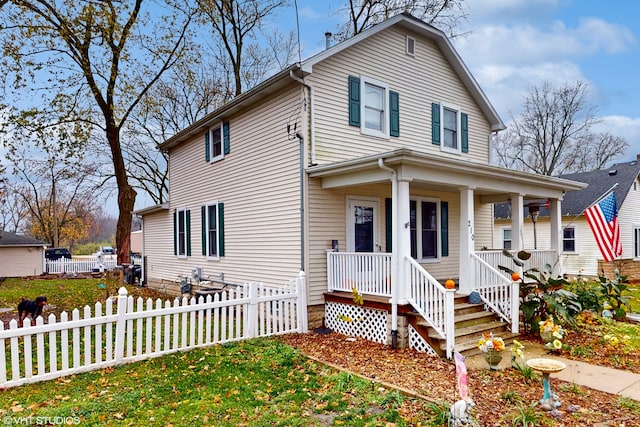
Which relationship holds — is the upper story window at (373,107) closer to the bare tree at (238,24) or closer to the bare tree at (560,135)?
the bare tree at (238,24)

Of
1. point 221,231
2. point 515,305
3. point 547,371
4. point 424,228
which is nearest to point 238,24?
point 221,231

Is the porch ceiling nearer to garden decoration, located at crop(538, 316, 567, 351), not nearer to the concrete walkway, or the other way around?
garden decoration, located at crop(538, 316, 567, 351)

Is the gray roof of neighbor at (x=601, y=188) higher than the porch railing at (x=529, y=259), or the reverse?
the gray roof of neighbor at (x=601, y=188)

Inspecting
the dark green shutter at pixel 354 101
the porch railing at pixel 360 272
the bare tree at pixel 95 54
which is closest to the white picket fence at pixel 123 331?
the porch railing at pixel 360 272

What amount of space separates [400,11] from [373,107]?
35.0 ft

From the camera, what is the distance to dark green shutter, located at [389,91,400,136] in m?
10.2

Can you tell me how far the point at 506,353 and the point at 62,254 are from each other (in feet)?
103

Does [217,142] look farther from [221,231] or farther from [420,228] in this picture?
[420,228]

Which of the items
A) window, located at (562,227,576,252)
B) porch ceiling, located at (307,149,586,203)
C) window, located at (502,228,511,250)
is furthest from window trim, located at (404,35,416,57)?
window, located at (502,228,511,250)

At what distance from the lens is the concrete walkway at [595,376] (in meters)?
5.34

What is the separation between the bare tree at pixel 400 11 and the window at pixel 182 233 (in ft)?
34.8

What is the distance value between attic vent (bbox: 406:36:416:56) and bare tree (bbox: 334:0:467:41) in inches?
255

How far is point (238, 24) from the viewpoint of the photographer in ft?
68.2

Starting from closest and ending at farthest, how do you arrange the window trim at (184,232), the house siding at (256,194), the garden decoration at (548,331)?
the garden decoration at (548,331) < the house siding at (256,194) < the window trim at (184,232)
